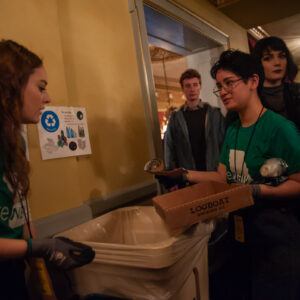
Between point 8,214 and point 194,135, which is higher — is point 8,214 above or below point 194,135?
below

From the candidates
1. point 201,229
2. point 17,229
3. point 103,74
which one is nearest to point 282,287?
point 201,229

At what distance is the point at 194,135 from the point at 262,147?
1.08 meters

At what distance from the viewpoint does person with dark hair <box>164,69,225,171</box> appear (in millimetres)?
2318

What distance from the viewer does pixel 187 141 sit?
7.80 feet

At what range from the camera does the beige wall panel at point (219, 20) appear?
2626 mm

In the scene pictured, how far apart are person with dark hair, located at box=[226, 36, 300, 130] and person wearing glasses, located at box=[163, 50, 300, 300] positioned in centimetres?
17

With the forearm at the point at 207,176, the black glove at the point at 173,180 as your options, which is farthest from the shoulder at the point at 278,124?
the black glove at the point at 173,180

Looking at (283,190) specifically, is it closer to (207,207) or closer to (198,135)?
(207,207)

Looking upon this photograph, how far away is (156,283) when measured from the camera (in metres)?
0.99

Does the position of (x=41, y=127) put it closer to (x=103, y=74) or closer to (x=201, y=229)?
(x=103, y=74)

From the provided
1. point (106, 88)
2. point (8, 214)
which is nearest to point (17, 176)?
point (8, 214)

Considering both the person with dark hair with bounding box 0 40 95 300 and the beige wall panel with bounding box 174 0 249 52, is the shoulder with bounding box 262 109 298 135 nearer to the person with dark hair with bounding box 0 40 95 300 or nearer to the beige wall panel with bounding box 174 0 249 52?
the person with dark hair with bounding box 0 40 95 300

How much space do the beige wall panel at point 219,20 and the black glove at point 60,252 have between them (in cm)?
225

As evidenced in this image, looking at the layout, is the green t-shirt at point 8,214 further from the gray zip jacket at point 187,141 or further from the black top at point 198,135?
the black top at point 198,135
